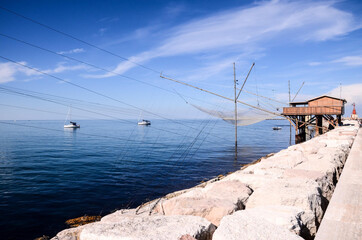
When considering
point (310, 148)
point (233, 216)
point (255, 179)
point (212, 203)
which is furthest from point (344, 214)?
point (310, 148)

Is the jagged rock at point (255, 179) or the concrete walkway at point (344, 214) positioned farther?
the jagged rock at point (255, 179)

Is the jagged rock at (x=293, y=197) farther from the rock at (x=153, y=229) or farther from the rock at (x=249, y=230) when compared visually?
the rock at (x=153, y=229)

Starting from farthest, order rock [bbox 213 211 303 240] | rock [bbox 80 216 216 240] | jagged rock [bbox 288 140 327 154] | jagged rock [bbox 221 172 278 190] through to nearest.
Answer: jagged rock [bbox 288 140 327 154] < jagged rock [bbox 221 172 278 190] < rock [bbox 80 216 216 240] < rock [bbox 213 211 303 240]

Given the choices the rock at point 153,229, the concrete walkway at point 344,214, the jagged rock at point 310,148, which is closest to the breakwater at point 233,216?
the rock at point 153,229

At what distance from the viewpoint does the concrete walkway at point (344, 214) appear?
2.92 metres

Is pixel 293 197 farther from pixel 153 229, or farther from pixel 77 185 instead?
pixel 77 185

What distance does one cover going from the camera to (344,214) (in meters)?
3.45

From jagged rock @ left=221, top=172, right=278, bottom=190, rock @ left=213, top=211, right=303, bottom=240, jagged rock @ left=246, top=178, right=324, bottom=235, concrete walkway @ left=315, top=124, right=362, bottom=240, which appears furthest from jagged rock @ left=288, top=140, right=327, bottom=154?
rock @ left=213, top=211, right=303, bottom=240

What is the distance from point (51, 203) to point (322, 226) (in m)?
12.7

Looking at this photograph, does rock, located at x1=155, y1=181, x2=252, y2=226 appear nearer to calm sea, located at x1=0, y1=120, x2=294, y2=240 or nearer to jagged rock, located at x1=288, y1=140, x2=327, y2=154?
calm sea, located at x1=0, y1=120, x2=294, y2=240

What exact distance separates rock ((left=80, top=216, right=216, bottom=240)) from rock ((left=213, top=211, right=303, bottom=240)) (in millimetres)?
298

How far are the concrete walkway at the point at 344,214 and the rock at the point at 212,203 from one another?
1.33m

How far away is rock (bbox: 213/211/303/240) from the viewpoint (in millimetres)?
2727

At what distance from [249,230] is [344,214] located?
1659mm
